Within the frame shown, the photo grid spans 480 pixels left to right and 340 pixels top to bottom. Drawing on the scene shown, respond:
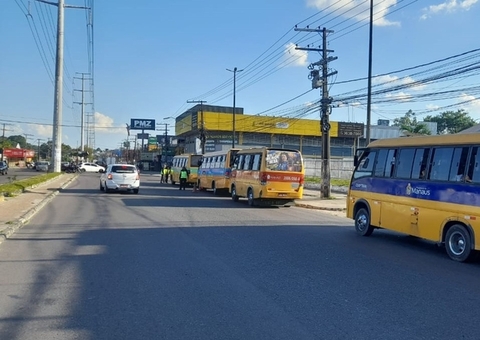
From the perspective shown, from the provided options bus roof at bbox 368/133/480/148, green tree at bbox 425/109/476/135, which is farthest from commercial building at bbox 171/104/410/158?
bus roof at bbox 368/133/480/148

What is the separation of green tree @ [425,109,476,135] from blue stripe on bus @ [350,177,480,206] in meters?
61.5

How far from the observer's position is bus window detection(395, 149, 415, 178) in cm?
1166

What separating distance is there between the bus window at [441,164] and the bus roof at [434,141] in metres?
0.19

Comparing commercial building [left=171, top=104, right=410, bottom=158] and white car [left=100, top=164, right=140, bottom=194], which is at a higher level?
A: commercial building [left=171, top=104, right=410, bottom=158]

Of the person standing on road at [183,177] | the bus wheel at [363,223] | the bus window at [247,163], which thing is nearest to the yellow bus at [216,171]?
the person standing on road at [183,177]

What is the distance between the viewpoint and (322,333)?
518 cm

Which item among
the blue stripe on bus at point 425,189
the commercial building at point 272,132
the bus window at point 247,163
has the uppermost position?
the commercial building at point 272,132

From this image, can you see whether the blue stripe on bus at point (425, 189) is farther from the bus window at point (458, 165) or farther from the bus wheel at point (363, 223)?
the bus wheel at point (363, 223)

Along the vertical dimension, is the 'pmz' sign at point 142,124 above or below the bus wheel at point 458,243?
above

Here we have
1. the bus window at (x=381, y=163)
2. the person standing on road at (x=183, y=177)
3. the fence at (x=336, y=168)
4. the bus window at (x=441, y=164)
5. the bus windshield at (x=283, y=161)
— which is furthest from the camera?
the fence at (x=336, y=168)

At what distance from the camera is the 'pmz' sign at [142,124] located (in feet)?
298

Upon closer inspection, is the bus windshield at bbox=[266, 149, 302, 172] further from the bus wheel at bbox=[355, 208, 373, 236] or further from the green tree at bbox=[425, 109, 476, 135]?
the green tree at bbox=[425, 109, 476, 135]

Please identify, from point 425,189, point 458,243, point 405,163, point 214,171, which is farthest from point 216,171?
point 458,243

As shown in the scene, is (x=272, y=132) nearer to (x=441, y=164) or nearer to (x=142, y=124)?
(x=142, y=124)
